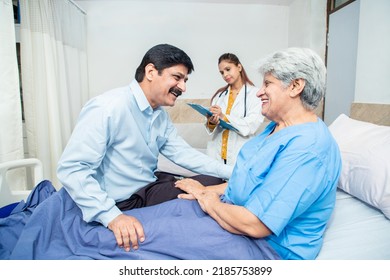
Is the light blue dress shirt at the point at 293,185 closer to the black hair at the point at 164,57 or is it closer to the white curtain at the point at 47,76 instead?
the black hair at the point at 164,57

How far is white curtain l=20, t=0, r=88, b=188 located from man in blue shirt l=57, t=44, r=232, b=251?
121cm

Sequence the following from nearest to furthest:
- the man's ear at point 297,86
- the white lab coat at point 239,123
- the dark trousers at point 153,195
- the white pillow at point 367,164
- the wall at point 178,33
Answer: the man's ear at point 297,86 → the white pillow at point 367,164 → the dark trousers at point 153,195 → the white lab coat at point 239,123 → the wall at point 178,33

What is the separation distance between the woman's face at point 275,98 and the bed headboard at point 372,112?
0.86 metres

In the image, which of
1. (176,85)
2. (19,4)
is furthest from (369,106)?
(19,4)

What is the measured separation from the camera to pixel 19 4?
73.6 inches

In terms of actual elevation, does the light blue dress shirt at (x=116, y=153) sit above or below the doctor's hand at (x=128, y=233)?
above

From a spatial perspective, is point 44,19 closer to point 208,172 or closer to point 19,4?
point 19,4

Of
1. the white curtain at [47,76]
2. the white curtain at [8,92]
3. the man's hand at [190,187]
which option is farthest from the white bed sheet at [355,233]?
the white curtain at [47,76]

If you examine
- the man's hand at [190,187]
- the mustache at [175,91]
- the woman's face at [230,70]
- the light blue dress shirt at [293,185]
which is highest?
the woman's face at [230,70]

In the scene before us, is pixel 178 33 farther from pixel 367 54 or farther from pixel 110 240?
pixel 110 240

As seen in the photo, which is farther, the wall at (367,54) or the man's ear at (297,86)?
the wall at (367,54)

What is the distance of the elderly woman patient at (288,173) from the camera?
0.71 m
